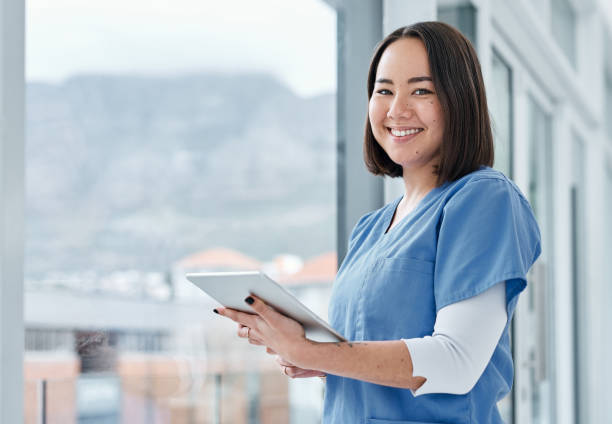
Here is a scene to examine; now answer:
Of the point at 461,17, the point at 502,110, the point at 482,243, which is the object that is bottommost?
the point at 482,243

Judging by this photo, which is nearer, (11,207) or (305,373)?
(11,207)

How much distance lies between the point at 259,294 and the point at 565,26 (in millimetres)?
3127

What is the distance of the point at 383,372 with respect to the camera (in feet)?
2.81

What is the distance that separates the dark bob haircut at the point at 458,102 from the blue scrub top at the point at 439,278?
1.3 inches

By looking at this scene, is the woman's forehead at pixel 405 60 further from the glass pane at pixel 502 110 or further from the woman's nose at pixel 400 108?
the glass pane at pixel 502 110

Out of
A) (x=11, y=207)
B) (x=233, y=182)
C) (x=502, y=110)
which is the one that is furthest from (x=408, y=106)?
(x=233, y=182)

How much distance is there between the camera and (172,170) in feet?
14.1

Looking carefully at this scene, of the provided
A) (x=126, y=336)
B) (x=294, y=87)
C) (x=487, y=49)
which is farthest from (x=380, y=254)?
(x=294, y=87)

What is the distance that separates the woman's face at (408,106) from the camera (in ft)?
3.30

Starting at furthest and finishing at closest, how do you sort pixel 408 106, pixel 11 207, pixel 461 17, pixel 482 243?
1. pixel 461 17
2. pixel 408 106
3. pixel 482 243
4. pixel 11 207

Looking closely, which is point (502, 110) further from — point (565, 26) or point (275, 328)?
point (275, 328)

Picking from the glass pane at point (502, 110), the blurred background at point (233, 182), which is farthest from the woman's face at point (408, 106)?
the glass pane at point (502, 110)

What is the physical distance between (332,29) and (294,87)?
2390 millimetres

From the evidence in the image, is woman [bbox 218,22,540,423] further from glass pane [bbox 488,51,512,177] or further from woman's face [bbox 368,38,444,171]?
glass pane [bbox 488,51,512,177]
